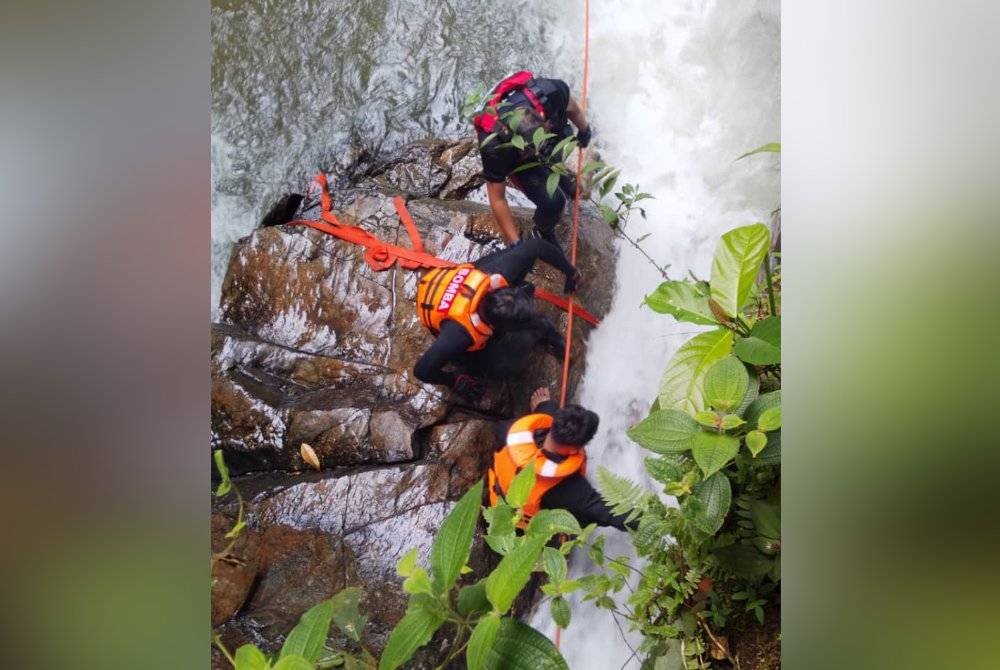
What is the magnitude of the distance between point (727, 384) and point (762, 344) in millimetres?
69

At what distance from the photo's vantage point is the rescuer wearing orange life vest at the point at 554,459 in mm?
1063

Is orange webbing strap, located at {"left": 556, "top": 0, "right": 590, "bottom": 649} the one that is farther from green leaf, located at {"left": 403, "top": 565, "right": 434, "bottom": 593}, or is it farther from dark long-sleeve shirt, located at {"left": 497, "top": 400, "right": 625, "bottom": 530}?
green leaf, located at {"left": 403, "top": 565, "right": 434, "bottom": 593}

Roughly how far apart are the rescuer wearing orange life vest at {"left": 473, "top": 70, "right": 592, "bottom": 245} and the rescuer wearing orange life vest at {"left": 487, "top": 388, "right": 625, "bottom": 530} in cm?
26

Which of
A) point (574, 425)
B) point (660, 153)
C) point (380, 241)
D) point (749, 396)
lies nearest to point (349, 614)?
point (574, 425)

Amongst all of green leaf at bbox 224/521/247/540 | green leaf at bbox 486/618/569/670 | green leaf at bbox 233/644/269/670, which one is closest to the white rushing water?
green leaf at bbox 486/618/569/670

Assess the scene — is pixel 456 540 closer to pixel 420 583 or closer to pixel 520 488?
pixel 420 583

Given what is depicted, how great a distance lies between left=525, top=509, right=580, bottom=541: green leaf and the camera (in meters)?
1.00

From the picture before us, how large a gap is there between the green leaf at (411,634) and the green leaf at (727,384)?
413 mm

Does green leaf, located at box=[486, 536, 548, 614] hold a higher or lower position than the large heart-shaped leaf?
higher

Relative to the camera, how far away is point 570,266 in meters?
1.10

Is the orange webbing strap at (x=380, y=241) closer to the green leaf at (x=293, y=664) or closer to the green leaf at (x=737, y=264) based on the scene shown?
the green leaf at (x=737, y=264)

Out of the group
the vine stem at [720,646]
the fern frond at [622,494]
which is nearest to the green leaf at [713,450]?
the fern frond at [622,494]
